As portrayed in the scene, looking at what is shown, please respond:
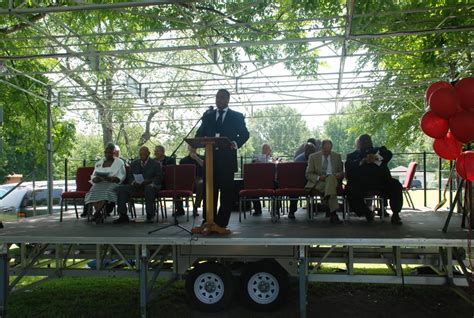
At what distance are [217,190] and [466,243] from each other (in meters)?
2.76

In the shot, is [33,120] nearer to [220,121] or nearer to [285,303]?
[220,121]

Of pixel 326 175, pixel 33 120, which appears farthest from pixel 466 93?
pixel 33 120

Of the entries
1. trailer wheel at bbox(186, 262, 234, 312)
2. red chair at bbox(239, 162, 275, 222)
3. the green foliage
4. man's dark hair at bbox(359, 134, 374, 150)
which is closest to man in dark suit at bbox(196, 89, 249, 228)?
trailer wheel at bbox(186, 262, 234, 312)

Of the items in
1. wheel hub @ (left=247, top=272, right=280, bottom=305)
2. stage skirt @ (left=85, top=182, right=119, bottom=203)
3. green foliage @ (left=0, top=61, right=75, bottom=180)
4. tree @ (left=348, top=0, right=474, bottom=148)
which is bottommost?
wheel hub @ (left=247, top=272, right=280, bottom=305)

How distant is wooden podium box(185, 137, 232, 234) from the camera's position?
4973 millimetres

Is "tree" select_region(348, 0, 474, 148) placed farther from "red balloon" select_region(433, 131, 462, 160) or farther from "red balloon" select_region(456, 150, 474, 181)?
"red balloon" select_region(456, 150, 474, 181)

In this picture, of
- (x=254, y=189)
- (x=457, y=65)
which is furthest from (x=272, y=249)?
(x=457, y=65)

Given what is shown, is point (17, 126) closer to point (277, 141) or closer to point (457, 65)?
point (457, 65)

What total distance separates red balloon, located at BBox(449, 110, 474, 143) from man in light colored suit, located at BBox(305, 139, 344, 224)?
184 centimetres

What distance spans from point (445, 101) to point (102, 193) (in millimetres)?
5042

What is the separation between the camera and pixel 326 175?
677cm

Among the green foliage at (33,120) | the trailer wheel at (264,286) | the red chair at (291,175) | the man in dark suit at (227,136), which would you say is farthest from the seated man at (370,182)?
the green foliage at (33,120)

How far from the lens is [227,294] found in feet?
17.6

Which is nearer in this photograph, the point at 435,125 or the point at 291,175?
the point at 435,125
